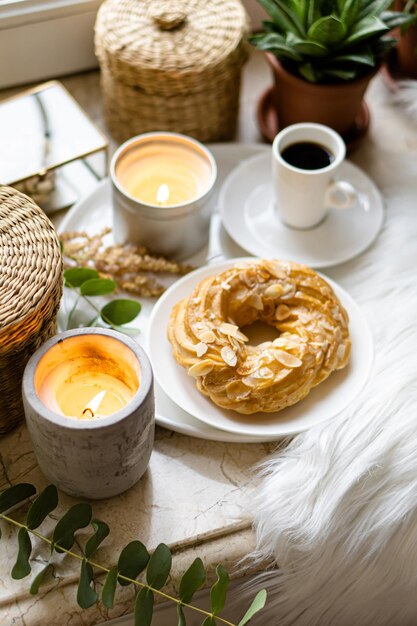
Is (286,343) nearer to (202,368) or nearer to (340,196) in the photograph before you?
(202,368)

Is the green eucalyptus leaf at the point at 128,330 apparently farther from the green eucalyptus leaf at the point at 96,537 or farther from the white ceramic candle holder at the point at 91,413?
the green eucalyptus leaf at the point at 96,537

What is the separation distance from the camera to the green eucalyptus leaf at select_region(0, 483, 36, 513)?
81cm

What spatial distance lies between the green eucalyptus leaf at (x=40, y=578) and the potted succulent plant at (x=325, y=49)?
0.66 meters

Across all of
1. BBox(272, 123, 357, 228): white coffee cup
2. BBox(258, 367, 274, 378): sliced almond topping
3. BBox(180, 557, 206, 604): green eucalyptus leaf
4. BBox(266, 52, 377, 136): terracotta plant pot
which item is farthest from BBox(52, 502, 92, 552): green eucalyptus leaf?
BBox(266, 52, 377, 136): terracotta plant pot

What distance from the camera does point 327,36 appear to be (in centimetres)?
100

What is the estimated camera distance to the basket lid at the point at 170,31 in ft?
3.38

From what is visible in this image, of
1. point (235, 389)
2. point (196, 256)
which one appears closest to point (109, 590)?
point (235, 389)

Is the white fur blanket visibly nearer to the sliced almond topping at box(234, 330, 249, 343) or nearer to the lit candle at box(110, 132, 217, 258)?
the sliced almond topping at box(234, 330, 249, 343)

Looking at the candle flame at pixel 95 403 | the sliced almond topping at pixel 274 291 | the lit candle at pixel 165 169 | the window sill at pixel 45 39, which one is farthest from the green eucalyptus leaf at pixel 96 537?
the window sill at pixel 45 39

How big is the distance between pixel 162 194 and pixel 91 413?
33cm

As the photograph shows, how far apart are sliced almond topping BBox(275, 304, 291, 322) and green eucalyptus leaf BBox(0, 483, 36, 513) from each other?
33 centimetres

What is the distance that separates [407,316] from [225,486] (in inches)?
11.6

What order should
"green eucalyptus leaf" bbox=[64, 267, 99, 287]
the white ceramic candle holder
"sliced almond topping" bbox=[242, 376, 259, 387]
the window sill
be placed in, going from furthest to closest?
1. the window sill
2. "green eucalyptus leaf" bbox=[64, 267, 99, 287]
3. "sliced almond topping" bbox=[242, 376, 259, 387]
4. the white ceramic candle holder

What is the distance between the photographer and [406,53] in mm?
1204
